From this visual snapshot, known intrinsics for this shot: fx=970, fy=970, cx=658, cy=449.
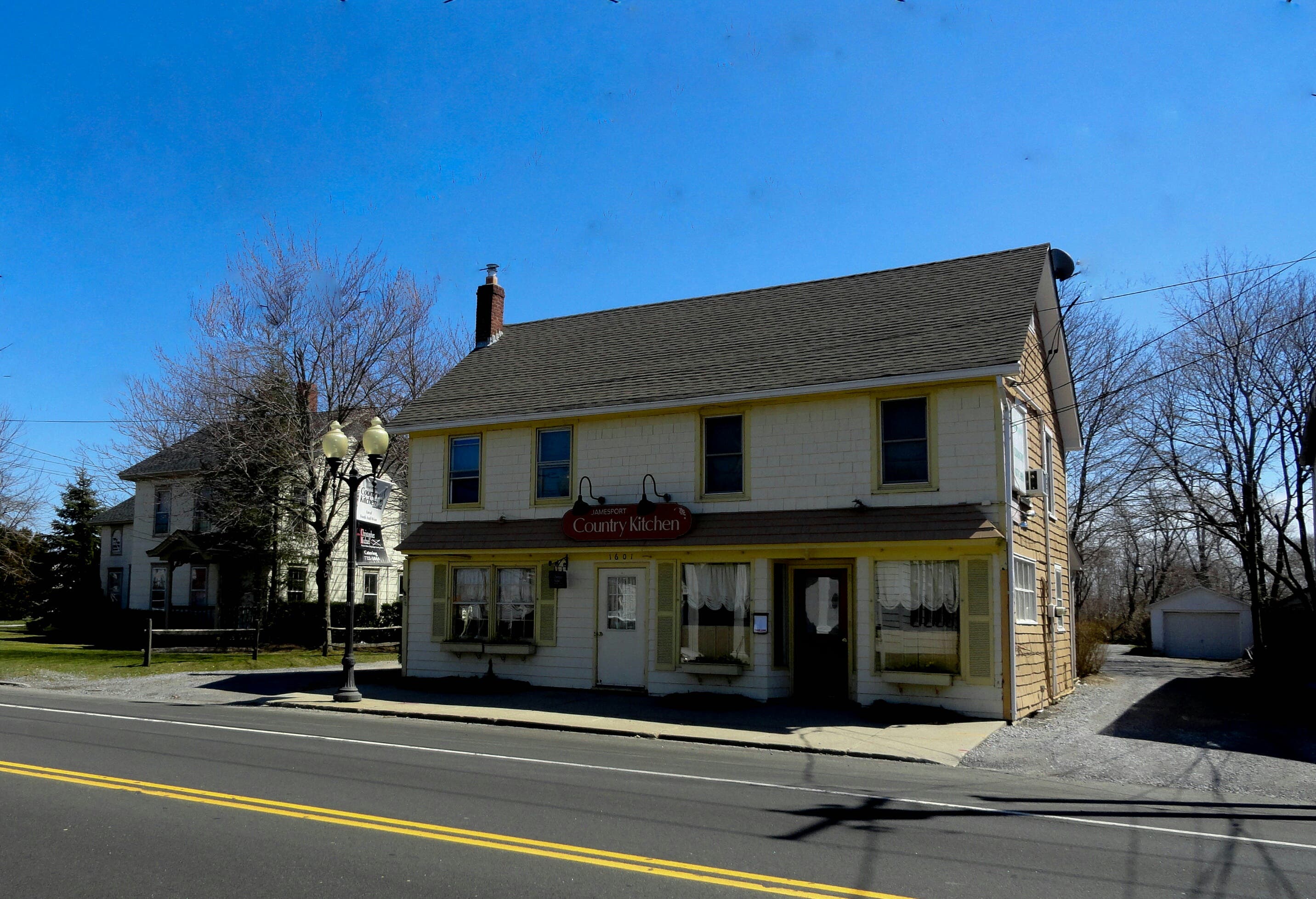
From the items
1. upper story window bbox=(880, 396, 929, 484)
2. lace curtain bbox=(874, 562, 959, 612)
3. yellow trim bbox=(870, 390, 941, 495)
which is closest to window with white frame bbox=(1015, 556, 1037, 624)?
lace curtain bbox=(874, 562, 959, 612)

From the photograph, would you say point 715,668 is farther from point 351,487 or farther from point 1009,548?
point 351,487

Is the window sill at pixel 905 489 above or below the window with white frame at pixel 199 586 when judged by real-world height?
Answer: above

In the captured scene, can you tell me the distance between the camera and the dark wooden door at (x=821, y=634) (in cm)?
1672

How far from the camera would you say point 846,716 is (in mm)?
14891

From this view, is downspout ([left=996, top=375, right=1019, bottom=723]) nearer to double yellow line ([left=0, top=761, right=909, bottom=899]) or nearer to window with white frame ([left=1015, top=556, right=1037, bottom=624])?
window with white frame ([left=1015, top=556, right=1037, bottom=624])

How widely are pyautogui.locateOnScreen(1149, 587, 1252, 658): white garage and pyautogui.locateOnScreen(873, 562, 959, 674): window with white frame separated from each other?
2924 centimetres

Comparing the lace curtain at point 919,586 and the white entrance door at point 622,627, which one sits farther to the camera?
the white entrance door at point 622,627

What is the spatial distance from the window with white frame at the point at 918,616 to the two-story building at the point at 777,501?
0.04 meters

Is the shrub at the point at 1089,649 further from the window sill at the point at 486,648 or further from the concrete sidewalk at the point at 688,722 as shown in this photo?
the window sill at the point at 486,648

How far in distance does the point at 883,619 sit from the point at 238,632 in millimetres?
21157

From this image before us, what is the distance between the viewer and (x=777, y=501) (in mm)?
16906

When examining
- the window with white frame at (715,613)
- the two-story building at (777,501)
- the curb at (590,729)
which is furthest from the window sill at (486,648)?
the curb at (590,729)

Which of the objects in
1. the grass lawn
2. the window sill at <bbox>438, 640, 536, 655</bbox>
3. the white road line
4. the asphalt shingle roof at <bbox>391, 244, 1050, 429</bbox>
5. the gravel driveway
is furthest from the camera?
the grass lawn

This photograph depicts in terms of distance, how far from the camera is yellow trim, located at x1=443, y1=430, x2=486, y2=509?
20125 mm
